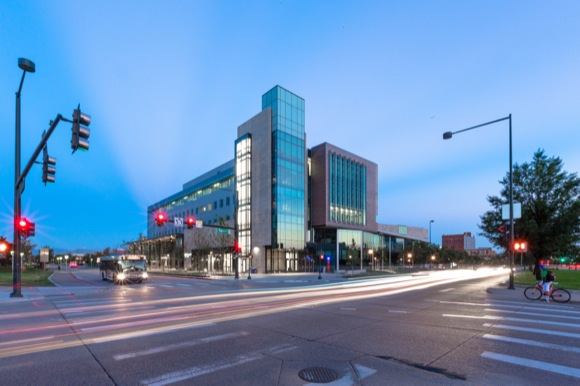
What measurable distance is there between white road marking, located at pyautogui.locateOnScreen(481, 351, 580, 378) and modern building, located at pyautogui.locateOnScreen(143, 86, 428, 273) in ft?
138

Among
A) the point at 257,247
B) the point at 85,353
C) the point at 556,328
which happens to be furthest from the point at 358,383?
the point at 257,247

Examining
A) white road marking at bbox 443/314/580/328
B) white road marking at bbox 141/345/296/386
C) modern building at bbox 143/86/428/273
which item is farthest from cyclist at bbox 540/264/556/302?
modern building at bbox 143/86/428/273

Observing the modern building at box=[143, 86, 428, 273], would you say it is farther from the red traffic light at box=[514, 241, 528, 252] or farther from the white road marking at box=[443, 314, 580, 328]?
the white road marking at box=[443, 314, 580, 328]

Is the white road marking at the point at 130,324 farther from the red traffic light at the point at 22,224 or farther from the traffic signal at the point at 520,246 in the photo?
the traffic signal at the point at 520,246

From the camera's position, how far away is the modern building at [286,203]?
182ft

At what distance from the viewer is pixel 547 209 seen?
2927 centimetres

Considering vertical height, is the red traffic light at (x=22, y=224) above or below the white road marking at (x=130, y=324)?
above

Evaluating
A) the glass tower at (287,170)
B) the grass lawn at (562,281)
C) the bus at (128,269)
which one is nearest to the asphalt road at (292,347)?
the grass lawn at (562,281)

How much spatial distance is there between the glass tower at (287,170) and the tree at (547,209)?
31.9m

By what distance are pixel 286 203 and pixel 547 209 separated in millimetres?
35417

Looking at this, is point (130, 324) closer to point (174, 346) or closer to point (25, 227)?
point (174, 346)

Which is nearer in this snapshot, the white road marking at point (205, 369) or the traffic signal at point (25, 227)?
the white road marking at point (205, 369)

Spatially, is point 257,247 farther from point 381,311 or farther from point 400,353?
point 400,353

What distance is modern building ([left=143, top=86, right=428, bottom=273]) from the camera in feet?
182
